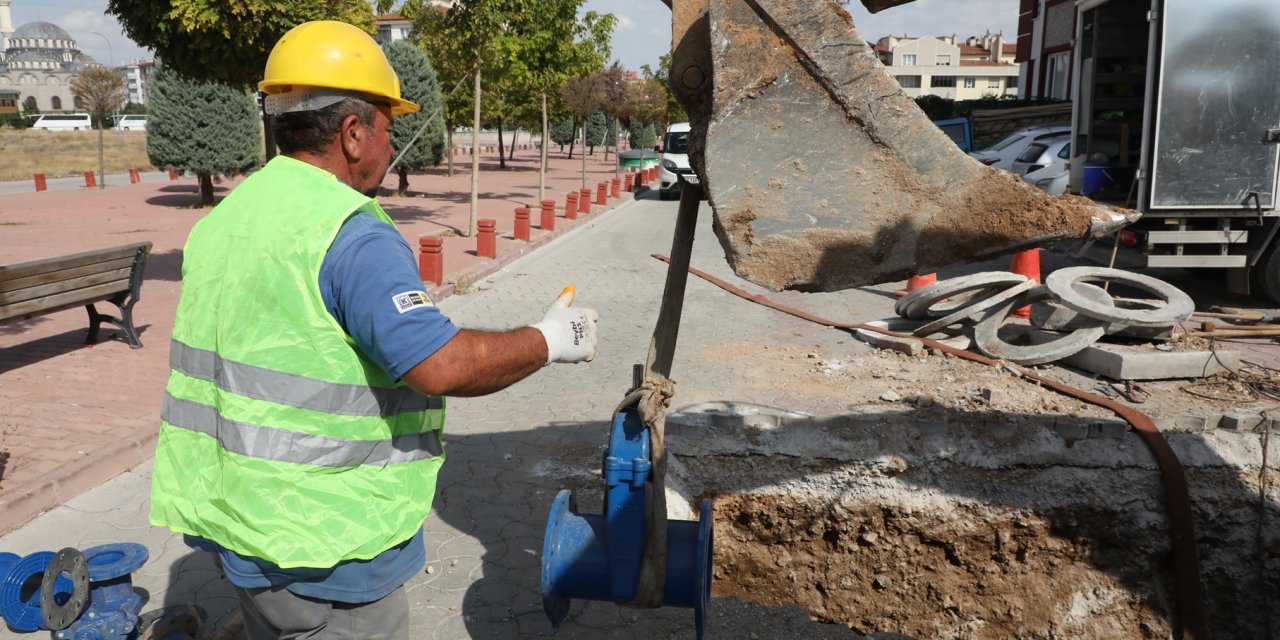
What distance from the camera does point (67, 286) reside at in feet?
22.0

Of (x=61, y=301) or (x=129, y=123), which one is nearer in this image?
(x=61, y=301)

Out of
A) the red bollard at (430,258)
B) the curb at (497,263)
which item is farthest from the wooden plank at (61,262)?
the red bollard at (430,258)

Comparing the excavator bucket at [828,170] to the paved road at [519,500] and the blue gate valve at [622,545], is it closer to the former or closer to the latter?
the blue gate valve at [622,545]

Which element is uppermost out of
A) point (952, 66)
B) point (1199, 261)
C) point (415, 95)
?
point (952, 66)

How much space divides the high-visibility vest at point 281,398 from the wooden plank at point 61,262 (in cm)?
520

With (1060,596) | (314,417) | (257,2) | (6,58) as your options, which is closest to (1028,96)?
(257,2)

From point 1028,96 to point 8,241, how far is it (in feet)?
99.2

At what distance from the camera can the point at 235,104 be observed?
18609 millimetres

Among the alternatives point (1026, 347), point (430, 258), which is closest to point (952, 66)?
point (430, 258)

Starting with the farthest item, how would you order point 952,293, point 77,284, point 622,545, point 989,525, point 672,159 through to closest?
point 672,159 → point 952,293 → point 77,284 → point 989,525 → point 622,545

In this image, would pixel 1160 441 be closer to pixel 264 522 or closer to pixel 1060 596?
pixel 1060 596

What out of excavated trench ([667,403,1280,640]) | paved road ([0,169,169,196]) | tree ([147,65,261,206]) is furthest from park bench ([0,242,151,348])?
paved road ([0,169,169,196])

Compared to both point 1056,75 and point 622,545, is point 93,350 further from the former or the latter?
point 1056,75

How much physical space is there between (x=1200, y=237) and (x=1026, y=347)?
362 cm
